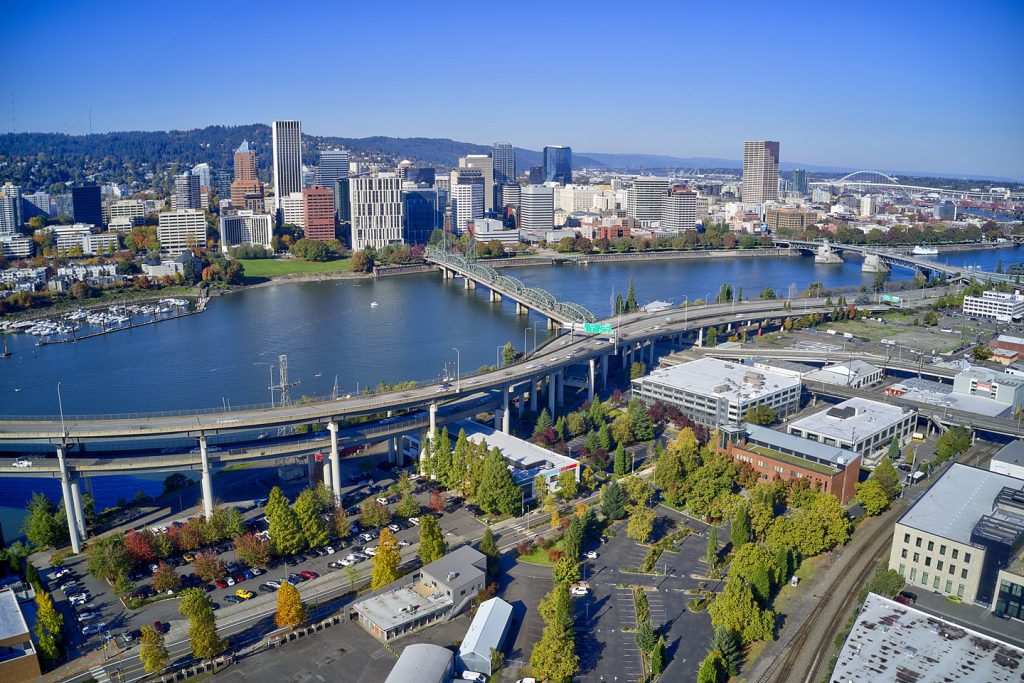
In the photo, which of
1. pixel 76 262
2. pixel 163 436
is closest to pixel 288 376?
pixel 163 436

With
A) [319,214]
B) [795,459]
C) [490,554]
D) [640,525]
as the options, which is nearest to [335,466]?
[490,554]

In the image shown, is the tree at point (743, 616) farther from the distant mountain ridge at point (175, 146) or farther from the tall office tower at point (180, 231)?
the distant mountain ridge at point (175, 146)

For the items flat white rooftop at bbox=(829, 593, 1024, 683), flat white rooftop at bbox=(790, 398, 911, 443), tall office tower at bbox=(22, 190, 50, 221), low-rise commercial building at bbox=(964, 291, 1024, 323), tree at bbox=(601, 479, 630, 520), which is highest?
tall office tower at bbox=(22, 190, 50, 221)

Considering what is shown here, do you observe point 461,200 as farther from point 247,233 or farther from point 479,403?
point 479,403

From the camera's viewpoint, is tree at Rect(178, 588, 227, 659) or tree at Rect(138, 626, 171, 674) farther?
tree at Rect(178, 588, 227, 659)

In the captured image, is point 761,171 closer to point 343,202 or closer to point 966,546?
point 343,202

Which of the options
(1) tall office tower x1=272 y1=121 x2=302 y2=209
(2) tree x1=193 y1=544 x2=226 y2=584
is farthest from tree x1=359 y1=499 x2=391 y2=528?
(1) tall office tower x1=272 y1=121 x2=302 y2=209

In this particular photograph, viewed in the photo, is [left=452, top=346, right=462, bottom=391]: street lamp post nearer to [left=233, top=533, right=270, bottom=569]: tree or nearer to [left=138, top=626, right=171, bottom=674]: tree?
[left=233, top=533, right=270, bottom=569]: tree
